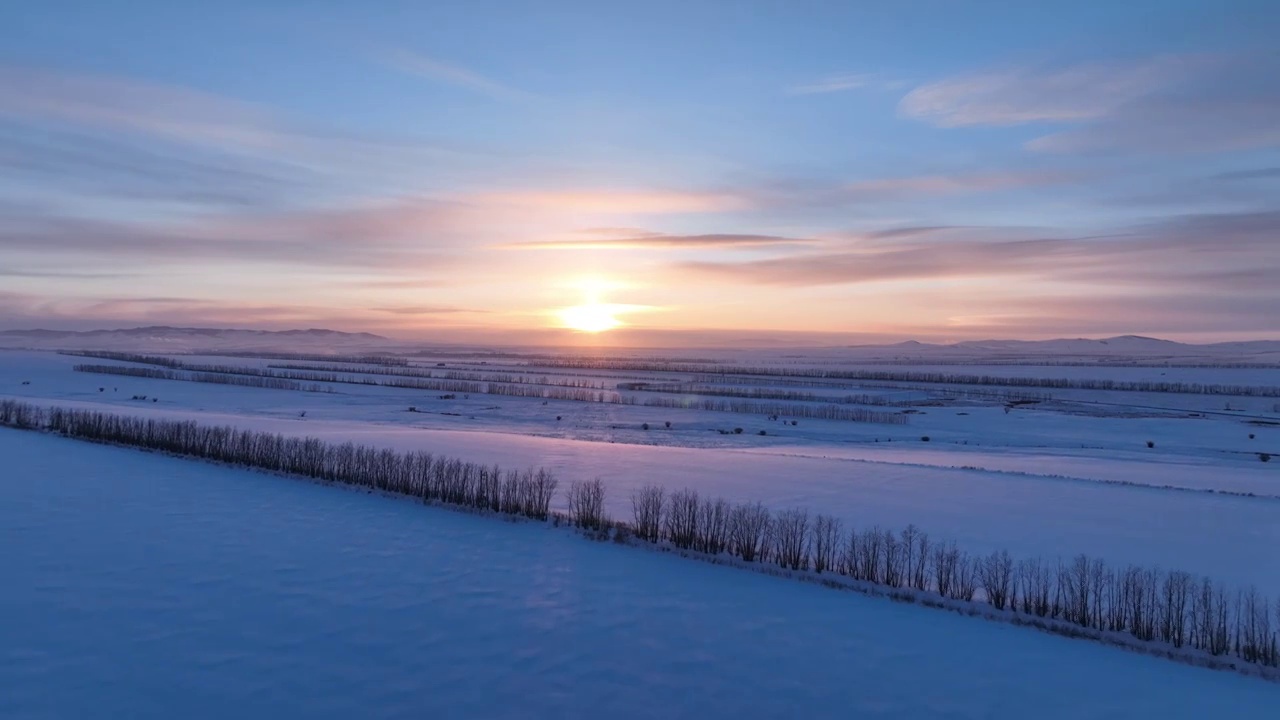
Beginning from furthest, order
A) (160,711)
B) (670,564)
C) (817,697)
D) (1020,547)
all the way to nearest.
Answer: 1. (1020,547)
2. (670,564)
3. (817,697)
4. (160,711)

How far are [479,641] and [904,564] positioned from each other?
27.6ft

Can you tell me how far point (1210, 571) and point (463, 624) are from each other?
13.9 metres

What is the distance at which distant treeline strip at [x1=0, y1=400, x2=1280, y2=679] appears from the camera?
11000mm

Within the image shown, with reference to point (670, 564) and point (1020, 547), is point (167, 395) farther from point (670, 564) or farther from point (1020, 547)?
point (1020, 547)

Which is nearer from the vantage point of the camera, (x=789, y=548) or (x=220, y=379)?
(x=789, y=548)

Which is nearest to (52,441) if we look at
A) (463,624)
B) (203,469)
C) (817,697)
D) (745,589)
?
(203,469)

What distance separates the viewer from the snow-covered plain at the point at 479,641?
8.47 m

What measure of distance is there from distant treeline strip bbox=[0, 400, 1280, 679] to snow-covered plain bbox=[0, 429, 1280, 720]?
708mm

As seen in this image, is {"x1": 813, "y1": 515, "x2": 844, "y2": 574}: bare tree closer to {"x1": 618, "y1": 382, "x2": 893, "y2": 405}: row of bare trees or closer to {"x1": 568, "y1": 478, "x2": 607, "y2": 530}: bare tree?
{"x1": 568, "y1": 478, "x2": 607, "y2": 530}: bare tree

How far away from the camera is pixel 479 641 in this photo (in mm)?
9953

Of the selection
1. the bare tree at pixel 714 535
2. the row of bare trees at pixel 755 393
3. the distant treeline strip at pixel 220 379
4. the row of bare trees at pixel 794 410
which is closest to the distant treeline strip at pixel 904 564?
the bare tree at pixel 714 535

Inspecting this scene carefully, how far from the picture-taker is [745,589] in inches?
501

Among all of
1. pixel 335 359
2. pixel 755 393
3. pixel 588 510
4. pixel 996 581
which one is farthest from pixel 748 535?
pixel 335 359

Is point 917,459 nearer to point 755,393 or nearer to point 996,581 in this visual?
point 996,581
